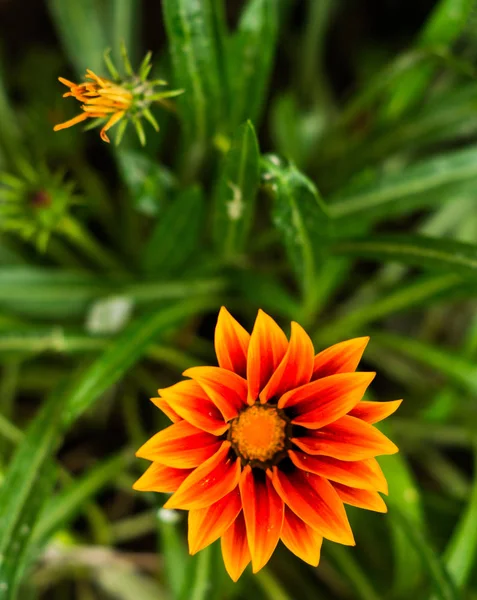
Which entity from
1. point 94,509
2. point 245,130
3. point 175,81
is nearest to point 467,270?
point 245,130

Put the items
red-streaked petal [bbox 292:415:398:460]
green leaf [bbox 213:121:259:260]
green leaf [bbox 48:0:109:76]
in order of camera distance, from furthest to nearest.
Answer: green leaf [bbox 48:0:109:76], green leaf [bbox 213:121:259:260], red-streaked petal [bbox 292:415:398:460]

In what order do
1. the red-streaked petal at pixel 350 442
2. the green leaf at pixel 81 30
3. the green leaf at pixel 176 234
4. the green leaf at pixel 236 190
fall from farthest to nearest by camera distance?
the green leaf at pixel 81 30, the green leaf at pixel 176 234, the green leaf at pixel 236 190, the red-streaked petal at pixel 350 442

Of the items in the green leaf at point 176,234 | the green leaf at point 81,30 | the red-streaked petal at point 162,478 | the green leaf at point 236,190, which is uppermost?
the green leaf at point 81,30

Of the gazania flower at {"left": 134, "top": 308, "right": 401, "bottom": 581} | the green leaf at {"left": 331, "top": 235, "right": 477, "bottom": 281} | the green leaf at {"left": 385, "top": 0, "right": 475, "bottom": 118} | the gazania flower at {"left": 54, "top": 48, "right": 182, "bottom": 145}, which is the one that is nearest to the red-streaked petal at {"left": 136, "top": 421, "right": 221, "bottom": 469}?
the gazania flower at {"left": 134, "top": 308, "right": 401, "bottom": 581}

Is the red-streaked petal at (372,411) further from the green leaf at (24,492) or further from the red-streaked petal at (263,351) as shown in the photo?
the green leaf at (24,492)

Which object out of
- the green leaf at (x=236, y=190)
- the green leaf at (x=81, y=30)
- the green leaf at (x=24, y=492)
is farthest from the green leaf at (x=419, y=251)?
the green leaf at (x=81, y=30)

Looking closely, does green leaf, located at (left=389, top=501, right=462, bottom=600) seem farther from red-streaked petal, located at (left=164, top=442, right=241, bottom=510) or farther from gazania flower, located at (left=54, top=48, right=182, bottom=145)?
gazania flower, located at (left=54, top=48, right=182, bottom=145)
